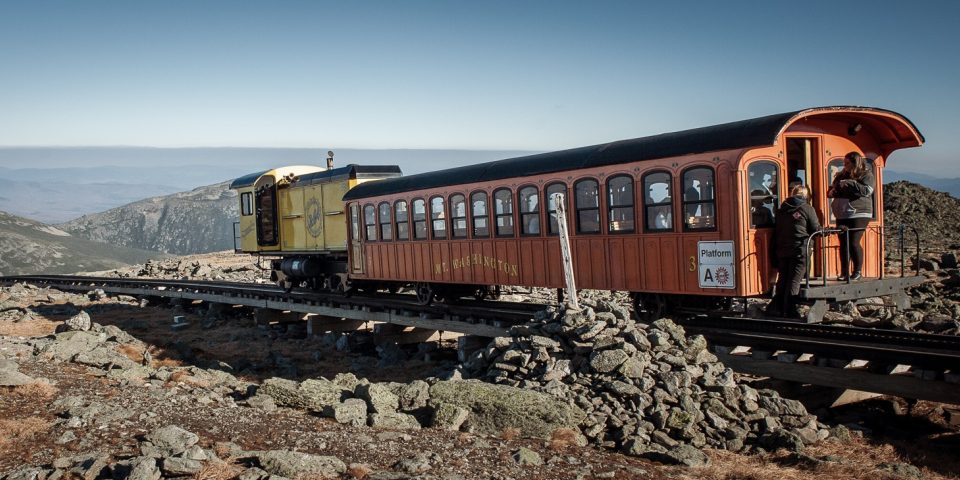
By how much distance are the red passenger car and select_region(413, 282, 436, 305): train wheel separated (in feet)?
4.57

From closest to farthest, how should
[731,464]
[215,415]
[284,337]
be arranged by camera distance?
[731,464], [215,415], [284,337]

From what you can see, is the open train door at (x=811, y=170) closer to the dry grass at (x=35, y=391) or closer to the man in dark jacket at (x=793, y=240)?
the man in dark jacket at (x=793, y=240)

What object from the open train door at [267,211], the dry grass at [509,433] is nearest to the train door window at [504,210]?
the dry grass at [509,433]

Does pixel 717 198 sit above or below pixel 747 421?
above

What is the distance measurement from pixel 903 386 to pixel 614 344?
335 cm

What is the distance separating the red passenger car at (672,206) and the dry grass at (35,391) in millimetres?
8123

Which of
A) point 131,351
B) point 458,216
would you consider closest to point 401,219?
point 458,216

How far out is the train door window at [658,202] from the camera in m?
12.7

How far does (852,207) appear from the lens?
39.8ft

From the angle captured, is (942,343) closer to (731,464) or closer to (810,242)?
(810,242)

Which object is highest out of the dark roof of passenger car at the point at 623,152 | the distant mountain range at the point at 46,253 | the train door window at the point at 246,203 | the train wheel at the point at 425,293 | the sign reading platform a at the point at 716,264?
the dark roof of passenger car at the point at 623,152

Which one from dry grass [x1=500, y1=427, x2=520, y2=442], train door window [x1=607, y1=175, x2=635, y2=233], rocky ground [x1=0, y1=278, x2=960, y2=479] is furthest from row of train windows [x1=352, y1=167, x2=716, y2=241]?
dry grass [x1=500, y1=427, x2=520, y2=442]

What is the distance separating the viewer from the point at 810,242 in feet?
39.1

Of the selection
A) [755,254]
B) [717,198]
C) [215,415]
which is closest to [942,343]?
[755,254]
